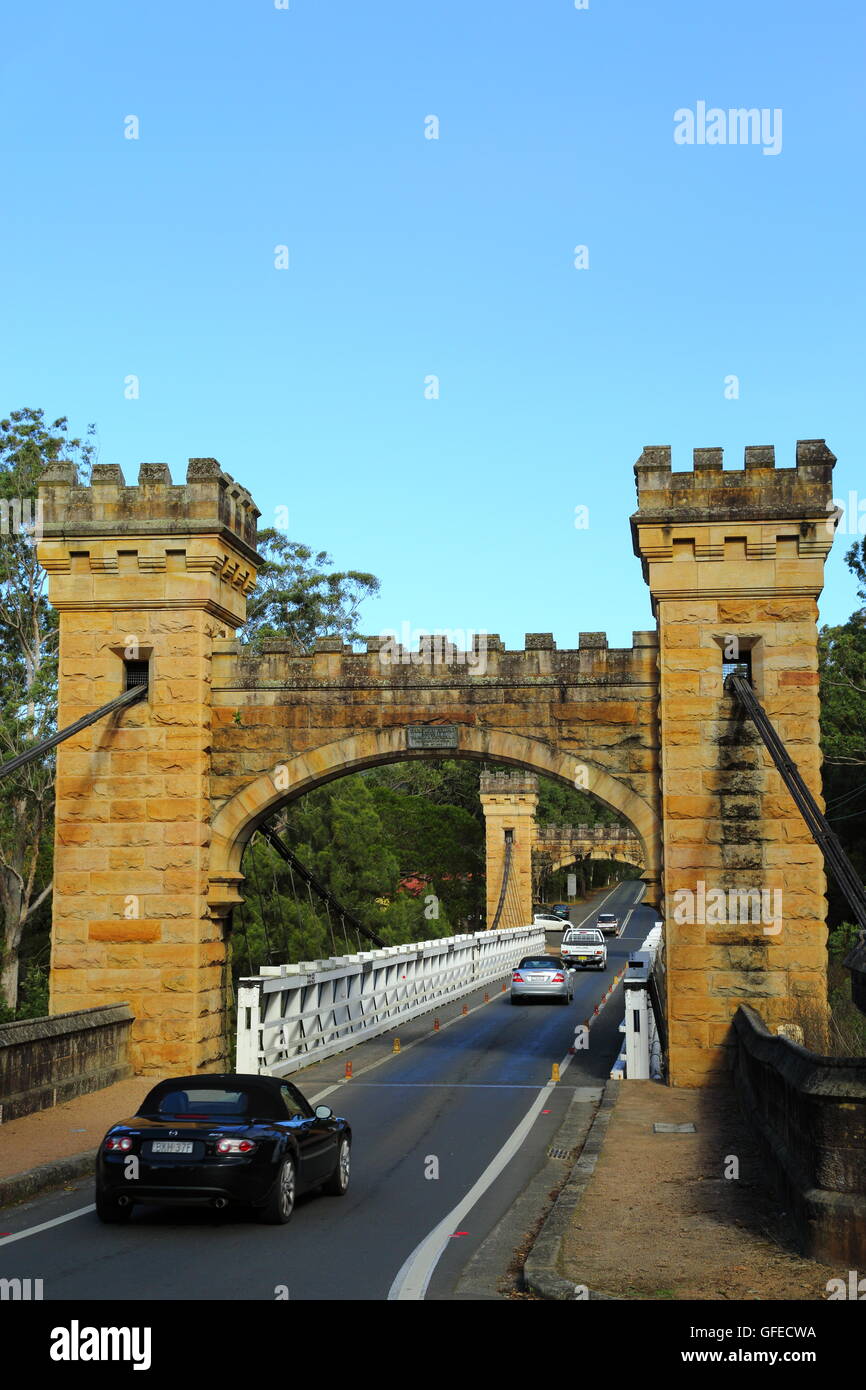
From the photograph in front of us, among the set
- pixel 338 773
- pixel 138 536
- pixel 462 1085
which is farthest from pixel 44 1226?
pixel 138 536

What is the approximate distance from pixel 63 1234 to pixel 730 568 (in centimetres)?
1260

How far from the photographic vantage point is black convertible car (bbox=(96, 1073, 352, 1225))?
9.53 meters

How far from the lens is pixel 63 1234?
9.55 m

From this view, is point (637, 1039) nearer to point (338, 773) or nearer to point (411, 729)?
point (411, 729)

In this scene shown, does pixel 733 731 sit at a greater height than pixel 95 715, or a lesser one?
lesser

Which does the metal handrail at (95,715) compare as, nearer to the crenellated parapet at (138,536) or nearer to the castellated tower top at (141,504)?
the crenellated parapet at (138,536)

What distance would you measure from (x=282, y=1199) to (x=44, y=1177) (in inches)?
107

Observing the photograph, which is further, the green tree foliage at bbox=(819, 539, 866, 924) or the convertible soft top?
the green tree foliage at bbox=(819, 539, 866, 924)

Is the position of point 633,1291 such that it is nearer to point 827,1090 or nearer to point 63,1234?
point 827,1090

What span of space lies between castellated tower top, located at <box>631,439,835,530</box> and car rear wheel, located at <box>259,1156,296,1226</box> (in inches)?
441

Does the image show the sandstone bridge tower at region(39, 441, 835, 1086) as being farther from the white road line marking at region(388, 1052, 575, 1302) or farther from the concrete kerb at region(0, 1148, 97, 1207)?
the concrete kerb at region(0, 1148, 97, 1207)

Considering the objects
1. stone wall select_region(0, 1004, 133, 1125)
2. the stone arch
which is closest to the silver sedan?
the stone arch

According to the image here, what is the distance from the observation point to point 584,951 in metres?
45.5

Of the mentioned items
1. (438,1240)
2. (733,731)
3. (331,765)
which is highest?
(733,731)
